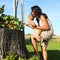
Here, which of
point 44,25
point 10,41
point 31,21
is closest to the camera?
point 10,41

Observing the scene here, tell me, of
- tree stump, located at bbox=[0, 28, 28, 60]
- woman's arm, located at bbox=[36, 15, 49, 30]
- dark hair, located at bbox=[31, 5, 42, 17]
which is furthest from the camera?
dark hair, located at bbox=[31, 5, 42, 17]

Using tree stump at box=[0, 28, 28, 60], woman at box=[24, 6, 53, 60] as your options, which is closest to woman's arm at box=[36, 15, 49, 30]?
woman at box=[24, 6, 53, 60]

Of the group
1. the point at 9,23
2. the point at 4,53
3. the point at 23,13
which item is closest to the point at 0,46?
the point at 4,53

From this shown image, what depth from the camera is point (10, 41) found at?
9.36m

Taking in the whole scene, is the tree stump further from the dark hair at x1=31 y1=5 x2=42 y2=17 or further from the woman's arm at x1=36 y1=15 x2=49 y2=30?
the dark hair at x1=31 y1=5 x2=42 y2=17

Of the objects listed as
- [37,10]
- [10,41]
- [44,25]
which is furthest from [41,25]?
[10,41]

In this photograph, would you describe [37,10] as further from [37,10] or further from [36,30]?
[36,30]

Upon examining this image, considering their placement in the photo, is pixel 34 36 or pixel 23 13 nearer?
pixel 34 36

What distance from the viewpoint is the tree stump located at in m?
9.26

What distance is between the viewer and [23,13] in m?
11.2

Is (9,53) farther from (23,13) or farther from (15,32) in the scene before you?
(23,13)

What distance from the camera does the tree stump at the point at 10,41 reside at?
30.4ft

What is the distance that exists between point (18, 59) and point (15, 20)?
3.55ft

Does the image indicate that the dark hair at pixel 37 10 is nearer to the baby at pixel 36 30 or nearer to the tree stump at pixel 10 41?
the baby at pixel 36 30
